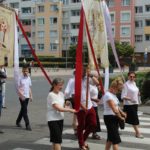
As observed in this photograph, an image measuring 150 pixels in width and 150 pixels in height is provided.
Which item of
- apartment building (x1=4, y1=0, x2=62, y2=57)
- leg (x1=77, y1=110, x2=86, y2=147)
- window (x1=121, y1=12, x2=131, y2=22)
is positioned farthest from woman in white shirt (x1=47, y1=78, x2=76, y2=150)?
apartment building (x1=4, y1=0, x2=62, y2=57)

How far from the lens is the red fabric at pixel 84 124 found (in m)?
8.65

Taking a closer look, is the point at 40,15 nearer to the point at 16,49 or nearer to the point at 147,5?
the point at 147,5

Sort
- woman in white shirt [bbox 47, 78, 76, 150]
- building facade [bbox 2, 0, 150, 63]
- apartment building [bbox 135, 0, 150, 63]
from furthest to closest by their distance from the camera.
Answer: building facade [bbox 2, 0, 150, 63], apartment building [bbox 135, 0, 150, 63], woman in white shirt [bbox 47, 78, 76, 150]

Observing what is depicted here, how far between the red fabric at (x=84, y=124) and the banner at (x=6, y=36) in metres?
1.75

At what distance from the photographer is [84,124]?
8.78 metres

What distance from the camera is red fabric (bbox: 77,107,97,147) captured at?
28.4 feet

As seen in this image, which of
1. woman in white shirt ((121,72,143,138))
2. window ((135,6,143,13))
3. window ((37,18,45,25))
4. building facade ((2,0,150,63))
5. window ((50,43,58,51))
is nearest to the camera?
woman in white shirt ((121,72,143,138))

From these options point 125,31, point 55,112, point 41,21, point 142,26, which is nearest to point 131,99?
point 55,112

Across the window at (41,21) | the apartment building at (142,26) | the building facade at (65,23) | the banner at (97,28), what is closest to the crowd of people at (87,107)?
the banner at (97,28)

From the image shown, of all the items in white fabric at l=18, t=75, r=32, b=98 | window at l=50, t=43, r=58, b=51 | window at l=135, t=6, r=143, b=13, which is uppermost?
window at l=135, t=6, r=143, b=13

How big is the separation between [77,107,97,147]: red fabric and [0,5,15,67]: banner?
175cm

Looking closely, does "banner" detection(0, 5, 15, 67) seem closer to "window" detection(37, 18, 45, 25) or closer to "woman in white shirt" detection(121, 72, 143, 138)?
"woman in white shirt" detection(121, 72, 143, 138)

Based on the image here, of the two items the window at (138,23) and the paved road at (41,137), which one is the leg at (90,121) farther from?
the window at (138,23)

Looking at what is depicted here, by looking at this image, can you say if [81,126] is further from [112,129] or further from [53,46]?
[53,46]
